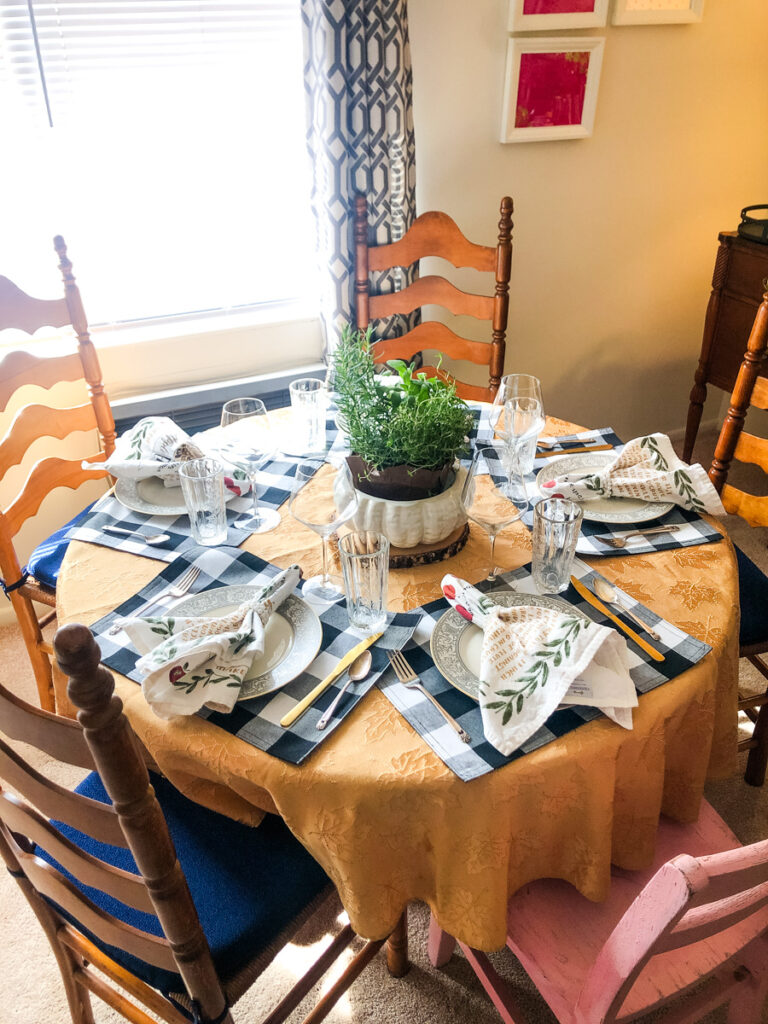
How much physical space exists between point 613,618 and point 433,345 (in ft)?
4.14

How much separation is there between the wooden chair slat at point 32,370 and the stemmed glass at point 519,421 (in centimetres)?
107

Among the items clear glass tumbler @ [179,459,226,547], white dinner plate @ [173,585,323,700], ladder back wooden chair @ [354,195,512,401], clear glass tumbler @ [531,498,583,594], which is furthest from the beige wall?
white dinner plate @ [173,585,323,700]

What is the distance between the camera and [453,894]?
1.00 m

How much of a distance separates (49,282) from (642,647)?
1.90m

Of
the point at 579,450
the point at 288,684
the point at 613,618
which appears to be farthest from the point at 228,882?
the point at 579,450

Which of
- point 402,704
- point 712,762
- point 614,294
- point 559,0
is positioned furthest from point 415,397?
point 614,294

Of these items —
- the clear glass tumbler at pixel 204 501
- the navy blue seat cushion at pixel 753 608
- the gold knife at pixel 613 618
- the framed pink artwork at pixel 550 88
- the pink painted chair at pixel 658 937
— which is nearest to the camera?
the pink painted chair at pixel 658 937

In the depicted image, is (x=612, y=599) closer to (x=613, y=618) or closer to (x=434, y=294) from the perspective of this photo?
(x=613, y=618)

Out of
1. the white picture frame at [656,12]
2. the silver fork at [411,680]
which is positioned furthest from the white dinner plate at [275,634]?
the white picture frame at [656,12]

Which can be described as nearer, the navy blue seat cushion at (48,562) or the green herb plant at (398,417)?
the green herb plant at (398,417)

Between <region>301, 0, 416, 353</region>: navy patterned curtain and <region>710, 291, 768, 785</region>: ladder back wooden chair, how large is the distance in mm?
1029

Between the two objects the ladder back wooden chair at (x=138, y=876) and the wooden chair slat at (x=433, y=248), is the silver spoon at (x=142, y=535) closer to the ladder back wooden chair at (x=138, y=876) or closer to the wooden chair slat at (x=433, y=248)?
the ladder back wooden chair at (x=138, y=876)

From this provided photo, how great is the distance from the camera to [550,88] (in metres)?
2.36

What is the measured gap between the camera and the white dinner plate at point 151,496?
143 centimetres
